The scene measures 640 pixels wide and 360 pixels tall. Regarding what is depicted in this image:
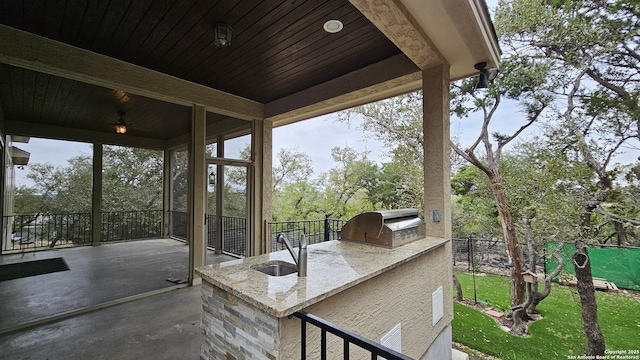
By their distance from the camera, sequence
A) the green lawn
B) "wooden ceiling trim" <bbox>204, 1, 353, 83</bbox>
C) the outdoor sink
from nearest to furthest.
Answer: the outdoor sink → "wooden ceiling trim" <bbox>204, 1, 353, 83</bbox> → the green lawn

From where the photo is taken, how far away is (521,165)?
511 centimetres

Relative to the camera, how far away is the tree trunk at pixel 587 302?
151 inches

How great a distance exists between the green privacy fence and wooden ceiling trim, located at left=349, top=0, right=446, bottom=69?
13.8 feet

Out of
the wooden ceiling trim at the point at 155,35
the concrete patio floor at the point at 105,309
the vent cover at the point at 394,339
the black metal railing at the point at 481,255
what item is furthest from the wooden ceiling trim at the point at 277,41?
the black metal railing at the point at 481,255

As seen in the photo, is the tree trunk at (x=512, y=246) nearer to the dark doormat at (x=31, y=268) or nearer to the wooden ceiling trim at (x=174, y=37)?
the wooden ceiling trim at (x=174, y=37)

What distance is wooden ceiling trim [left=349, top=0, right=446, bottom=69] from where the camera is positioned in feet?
5.86

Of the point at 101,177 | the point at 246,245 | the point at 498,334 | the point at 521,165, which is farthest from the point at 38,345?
the point at 521,165

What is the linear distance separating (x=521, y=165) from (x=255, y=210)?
17.7 ft

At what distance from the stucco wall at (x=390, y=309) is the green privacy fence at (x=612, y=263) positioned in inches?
129

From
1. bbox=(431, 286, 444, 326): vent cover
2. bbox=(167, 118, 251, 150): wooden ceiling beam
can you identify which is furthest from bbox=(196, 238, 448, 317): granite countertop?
bbox=(167, 118, 251, 150): wooden ceiling beam

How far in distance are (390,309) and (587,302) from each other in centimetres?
459

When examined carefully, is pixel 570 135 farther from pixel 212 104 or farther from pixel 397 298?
pixel 212 104

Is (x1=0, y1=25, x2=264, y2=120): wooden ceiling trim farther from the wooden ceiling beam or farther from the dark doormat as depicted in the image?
the dark doormat

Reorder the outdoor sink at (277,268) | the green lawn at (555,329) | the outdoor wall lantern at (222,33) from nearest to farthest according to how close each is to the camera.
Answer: the outdoor sink at (277,268) < the outdoor wall lantern at (222,33) < the green lawn at (555,329)
